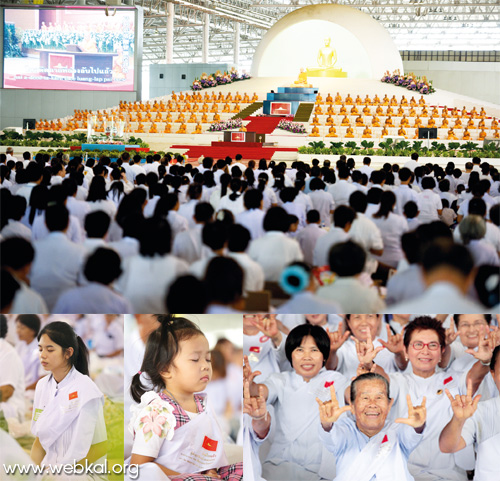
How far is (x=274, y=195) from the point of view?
9562mm

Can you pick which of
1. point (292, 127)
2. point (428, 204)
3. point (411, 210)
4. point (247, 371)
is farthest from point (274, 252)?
point (292, 127)

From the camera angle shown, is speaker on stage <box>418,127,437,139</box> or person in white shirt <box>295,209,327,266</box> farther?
speaker on stage <box>418,127,437,139</box>

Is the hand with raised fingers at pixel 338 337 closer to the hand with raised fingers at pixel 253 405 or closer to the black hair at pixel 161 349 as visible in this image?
the hand with raised fingers at pixel 253 405

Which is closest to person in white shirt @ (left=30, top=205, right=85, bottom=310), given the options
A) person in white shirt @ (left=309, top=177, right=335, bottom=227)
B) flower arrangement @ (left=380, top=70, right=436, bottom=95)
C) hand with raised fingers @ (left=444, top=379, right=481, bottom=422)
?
hand with raised fingers @ (left=444, top=379, right=481, bottom=422)

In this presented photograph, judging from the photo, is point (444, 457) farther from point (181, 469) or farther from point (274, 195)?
point (274, 195)

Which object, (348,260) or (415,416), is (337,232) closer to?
(348,260)

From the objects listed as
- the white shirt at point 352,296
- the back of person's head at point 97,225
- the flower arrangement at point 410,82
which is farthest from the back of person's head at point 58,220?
the flower arrangement at point 410,82

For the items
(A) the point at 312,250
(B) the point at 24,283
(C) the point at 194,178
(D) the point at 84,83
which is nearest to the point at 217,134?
(D) the point at 84,83

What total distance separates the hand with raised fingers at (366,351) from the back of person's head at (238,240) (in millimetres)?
1237

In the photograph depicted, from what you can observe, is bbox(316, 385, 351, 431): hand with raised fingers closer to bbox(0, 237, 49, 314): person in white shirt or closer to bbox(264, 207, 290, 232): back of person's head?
bbox(0, 237, 49, 314): person in white shirt

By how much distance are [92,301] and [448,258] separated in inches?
88.5

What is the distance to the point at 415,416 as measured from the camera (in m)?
4.85

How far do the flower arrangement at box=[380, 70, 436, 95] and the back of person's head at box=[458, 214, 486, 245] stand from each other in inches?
1079

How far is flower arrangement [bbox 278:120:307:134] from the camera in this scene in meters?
26.0
